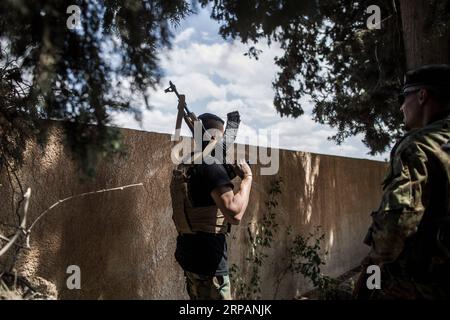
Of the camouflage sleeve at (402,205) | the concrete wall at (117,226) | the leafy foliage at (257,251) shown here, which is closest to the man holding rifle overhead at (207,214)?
the concrete wall at (117,226)

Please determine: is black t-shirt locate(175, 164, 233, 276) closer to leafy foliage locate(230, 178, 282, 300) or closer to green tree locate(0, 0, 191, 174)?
green tree locate(0, 0, 191, 174)

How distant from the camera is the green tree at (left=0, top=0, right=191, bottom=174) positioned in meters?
1.35

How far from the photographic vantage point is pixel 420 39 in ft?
13.8

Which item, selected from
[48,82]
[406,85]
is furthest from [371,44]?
[48,82]

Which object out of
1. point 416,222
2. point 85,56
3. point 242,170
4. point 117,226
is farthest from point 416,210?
point 117,226

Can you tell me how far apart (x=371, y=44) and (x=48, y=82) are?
18.4 feet

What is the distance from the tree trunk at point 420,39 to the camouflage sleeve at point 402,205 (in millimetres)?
2456

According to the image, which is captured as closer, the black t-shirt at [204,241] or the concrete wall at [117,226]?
the black t-shirt at [204,241]

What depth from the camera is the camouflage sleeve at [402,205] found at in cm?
202

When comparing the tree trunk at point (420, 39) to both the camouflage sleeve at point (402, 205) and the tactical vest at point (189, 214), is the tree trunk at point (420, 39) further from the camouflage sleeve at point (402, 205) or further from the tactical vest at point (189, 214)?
the tactical vest at point (189, 214)

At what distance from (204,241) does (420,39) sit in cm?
310

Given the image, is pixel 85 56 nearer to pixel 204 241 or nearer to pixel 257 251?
pixel 204 241

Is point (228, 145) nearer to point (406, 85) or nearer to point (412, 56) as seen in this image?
point (406, 85)

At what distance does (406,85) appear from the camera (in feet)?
7.93
